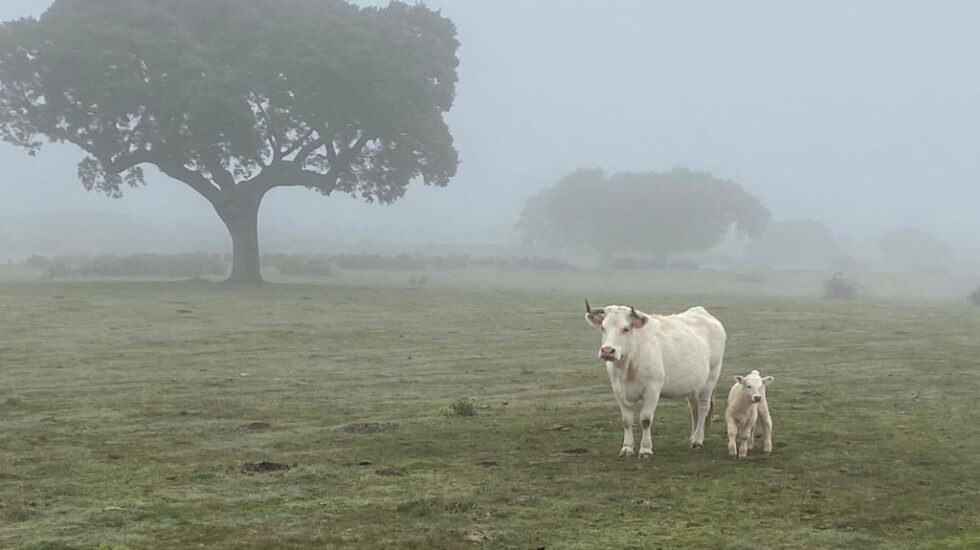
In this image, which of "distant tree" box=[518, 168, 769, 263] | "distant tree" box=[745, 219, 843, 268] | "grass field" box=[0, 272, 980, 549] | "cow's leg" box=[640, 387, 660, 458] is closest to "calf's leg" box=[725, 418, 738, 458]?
"grass field" box=[0, 272, 980, 549]

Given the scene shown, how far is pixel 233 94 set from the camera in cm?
4956

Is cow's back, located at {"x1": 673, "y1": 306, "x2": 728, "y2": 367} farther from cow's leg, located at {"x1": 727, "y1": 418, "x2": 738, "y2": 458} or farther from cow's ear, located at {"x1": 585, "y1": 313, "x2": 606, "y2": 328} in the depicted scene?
cow's ear, located at {"x1": 585, "y1": 313, "x2": 606, "y2": 328}

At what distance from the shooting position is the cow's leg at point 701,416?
14109mm

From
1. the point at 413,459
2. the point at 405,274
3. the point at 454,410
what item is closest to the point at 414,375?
the point at 454,410

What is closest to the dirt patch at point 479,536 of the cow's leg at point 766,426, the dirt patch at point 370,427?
the cow's leg at point 766,426

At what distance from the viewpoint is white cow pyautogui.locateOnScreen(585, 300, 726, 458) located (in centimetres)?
1341

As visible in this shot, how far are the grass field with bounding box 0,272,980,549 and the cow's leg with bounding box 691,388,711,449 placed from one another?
0.65 ft

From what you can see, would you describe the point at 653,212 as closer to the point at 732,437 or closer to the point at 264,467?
the point at 732,437

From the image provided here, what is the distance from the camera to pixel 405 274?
259ft

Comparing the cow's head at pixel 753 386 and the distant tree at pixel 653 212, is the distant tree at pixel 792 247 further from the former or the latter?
the cow's head at pixel 753 386

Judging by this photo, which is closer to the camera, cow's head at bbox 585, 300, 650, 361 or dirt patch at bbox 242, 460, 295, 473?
dirt patch at bbox 242, 460, 295, 473

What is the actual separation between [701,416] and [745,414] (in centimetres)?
100

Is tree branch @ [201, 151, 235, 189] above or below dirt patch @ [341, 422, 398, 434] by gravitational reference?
above

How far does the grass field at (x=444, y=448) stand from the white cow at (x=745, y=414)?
342 mm
